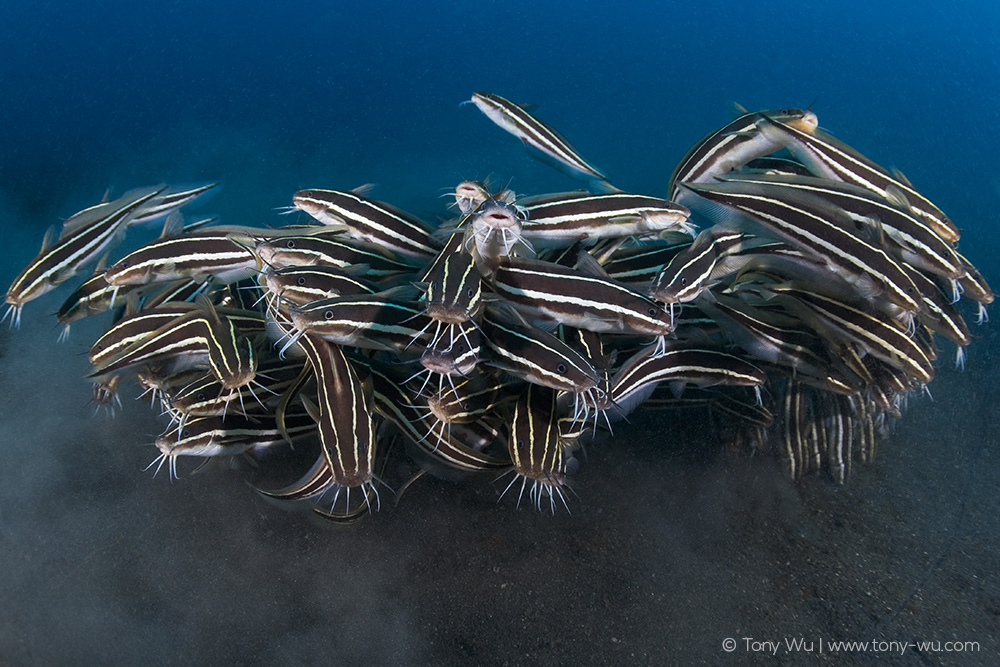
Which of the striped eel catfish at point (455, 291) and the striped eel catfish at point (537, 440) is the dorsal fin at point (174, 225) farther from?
the striped eel catfish at point (537, 440)

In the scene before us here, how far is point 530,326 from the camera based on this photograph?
282 centimetres

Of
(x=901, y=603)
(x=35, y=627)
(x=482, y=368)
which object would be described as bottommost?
(x=35, y=627)

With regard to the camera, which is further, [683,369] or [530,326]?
[683,369]

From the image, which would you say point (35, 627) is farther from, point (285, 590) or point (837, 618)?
point (837, 618)

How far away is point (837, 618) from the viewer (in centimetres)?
263

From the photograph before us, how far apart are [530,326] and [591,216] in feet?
3.30

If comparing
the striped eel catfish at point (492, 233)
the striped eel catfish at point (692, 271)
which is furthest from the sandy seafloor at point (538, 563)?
the striped eel catfish at point (492, 233)

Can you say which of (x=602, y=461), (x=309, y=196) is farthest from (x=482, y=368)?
(x=309, y=196)

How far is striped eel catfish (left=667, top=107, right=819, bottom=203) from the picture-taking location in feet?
13.1

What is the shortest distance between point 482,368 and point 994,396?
3699mm

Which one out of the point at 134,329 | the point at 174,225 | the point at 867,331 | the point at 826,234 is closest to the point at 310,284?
the point at 134,329

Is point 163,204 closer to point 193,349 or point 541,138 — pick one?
point 193,349

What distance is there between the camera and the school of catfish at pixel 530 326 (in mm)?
2848

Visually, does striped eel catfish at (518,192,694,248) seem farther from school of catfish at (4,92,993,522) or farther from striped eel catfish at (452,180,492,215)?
striped eel catfish at (452,180,492,215)
